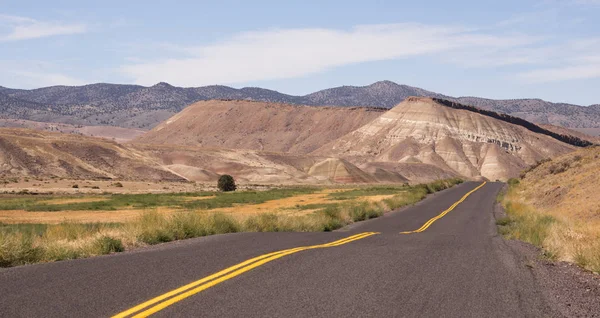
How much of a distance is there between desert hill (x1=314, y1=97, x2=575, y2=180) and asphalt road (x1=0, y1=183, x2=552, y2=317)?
150 m

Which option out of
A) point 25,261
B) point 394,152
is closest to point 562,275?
point 25,261

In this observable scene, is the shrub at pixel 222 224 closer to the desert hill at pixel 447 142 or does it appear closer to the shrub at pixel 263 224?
the shrub at pixel 263 224

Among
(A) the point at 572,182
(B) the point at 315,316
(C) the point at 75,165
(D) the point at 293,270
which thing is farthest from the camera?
(C) the point at 75,165

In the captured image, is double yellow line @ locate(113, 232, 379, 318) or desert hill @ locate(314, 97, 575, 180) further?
desert hill @ locate(314, 97, 575, 180)

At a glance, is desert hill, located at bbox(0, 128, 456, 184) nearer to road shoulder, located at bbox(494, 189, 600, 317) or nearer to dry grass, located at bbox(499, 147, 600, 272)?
dry grass, located at bbox(499, 147, 600, 272)

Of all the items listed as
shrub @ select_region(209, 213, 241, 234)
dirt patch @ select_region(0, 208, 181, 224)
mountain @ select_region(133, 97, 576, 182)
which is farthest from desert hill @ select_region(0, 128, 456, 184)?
shrub @ select_region(209, 213, 241, 234)

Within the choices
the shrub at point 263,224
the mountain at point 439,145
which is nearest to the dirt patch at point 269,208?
the shrub at point 263,224

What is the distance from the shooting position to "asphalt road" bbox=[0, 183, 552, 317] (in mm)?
7332

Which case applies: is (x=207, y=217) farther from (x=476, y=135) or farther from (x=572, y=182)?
(x=476, y=135)

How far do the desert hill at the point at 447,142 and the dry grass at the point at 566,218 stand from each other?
98.7 m

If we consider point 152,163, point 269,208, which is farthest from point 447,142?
point 269,208

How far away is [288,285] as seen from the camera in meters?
8.80

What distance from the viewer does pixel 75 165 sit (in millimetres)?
106000

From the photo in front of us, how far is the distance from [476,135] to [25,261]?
17585cm
